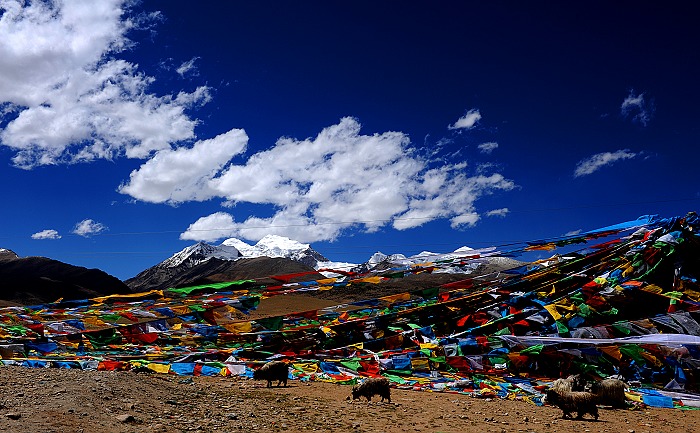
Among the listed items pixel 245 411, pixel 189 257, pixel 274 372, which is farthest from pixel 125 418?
pixel 189 257

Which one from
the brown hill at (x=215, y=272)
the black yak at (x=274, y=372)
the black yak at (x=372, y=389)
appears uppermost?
the brown hill at (x=215, y=272)

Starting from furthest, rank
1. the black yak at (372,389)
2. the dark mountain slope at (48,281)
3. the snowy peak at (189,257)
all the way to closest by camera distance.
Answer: the snowy peak at (189,257) < the dark mountain slope at (48,281) < the black yak at (372,389)

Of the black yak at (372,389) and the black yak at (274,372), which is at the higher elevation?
the black yak at (274,372)

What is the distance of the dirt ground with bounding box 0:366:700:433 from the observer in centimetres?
737

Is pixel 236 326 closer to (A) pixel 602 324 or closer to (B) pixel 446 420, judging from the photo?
(B) pixel 446 420

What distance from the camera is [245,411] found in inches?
357

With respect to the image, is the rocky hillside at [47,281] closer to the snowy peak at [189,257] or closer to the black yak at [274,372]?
the black yak at [274,372]

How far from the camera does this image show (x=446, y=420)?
31.5 ft

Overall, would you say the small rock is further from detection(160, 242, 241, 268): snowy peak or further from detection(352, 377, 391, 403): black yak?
detection(160, 242, 241, 268): snowy peak

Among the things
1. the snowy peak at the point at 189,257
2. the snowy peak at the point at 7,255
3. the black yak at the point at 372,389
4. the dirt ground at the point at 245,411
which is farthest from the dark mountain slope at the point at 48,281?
the snowy peak at the point at 189,257

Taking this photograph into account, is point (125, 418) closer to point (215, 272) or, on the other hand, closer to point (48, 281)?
point (48, 281)


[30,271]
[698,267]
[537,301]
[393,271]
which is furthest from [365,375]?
[30,271]

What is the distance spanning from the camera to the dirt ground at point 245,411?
7.37 m

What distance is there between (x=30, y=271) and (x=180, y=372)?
319 ft
